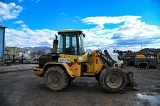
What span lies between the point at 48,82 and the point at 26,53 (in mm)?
37397

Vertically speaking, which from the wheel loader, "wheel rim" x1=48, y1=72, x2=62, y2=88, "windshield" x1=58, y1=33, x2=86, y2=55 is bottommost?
"wheel rim" x1=48, y1=72, x2=62, y2=88

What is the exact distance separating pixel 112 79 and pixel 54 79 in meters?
2.65

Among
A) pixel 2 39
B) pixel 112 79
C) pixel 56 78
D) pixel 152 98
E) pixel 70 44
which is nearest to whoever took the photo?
pixel 152 98

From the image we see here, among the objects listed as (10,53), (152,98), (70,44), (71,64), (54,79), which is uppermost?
(70,44)

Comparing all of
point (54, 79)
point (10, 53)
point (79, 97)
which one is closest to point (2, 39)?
point (10, 53)

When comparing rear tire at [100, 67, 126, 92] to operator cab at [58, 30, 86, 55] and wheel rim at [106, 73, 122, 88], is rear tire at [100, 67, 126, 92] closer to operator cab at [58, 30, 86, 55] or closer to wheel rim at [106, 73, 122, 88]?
wheel rim at [106, 73, 122, 88]

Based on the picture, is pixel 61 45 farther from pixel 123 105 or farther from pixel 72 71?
pixel 123 105

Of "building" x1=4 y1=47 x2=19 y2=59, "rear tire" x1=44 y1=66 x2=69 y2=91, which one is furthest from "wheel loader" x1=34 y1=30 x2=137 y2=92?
"building" x1=4 y1=47 x2=19 y2=59

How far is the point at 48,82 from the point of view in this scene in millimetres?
11547

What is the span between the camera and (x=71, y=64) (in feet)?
38.3

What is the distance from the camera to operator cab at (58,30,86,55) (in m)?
11.7

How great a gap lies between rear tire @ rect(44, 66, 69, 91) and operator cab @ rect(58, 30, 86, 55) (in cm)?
94

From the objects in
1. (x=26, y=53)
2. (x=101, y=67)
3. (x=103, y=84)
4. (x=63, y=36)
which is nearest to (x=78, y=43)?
(x=63, y=36)

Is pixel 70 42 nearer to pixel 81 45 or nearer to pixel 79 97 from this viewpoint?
pixel 81 45
